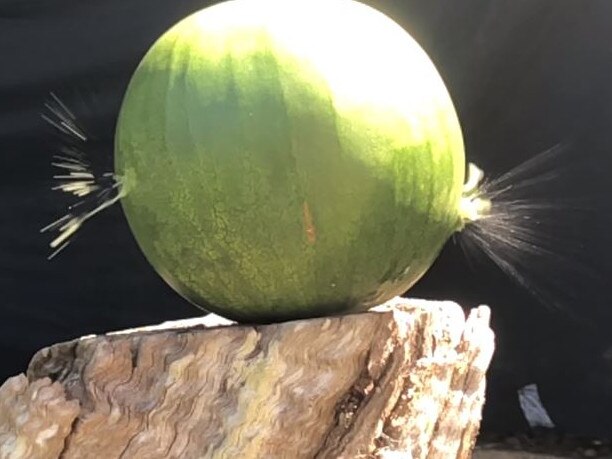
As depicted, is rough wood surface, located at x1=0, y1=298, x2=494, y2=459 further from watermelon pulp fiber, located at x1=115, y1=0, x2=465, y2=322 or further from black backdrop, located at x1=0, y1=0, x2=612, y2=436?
black backdrop, located at x1=0, y1=0, x2=612, y2=436

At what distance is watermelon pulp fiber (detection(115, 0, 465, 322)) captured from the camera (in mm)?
1164

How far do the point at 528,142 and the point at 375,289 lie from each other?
1251 mm

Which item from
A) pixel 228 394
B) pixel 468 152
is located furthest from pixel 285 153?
pixel 468 152

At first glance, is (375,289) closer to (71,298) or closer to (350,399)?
(350,399)

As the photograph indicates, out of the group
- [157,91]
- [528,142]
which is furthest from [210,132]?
[528,142]

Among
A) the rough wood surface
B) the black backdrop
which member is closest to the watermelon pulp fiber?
the rough wood surface

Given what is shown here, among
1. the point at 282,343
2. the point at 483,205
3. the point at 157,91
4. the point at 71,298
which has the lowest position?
the point at 71,298

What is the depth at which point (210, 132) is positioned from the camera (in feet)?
3.84

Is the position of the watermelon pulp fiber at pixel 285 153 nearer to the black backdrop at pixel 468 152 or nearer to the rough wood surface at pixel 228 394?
the rough wood surface at pixel 228 394

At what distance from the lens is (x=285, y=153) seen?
1.16 m

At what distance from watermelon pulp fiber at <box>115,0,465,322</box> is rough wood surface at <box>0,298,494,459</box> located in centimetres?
5

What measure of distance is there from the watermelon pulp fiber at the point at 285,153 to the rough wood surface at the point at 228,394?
0.05 meters

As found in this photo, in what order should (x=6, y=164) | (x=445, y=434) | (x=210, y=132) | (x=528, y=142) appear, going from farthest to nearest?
(x=6, y=164) < (x=528, y=142) < (x=445, y=434) < (x=210, y=132)

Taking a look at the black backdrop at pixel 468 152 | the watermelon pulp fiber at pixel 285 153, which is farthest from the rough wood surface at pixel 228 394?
the black backdrop at pixel 468 152
